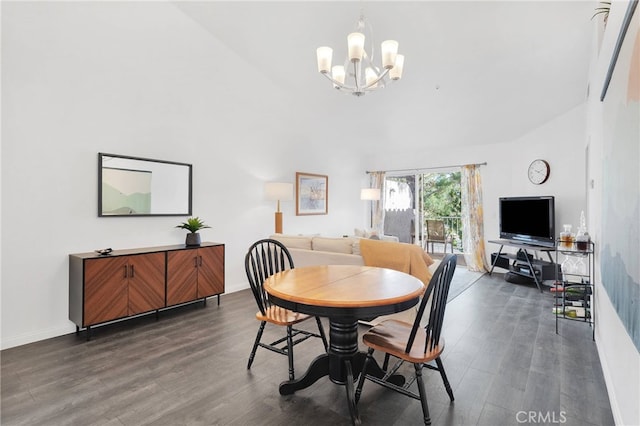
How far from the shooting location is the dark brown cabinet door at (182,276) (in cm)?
351

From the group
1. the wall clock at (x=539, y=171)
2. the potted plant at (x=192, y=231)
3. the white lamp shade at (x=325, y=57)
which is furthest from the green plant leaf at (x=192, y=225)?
the wall clock at (x=539, y=171)

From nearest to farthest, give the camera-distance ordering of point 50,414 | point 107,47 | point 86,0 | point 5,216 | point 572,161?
point 50,414 < point 5,216 < point 86,0 < point 107,47 < point 572,161

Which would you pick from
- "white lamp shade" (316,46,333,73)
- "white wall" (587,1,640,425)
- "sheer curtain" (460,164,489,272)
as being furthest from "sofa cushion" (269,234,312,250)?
"sheer curtain" (460,164,489,272)

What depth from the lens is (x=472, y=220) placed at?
6.09m

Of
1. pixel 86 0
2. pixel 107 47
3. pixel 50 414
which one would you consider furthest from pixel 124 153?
pixel 50 414

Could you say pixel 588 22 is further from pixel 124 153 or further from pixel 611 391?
pixel 124 153

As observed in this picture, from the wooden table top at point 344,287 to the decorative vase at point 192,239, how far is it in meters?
1.98

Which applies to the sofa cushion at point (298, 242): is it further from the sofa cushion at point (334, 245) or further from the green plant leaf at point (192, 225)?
the green plant leaf at point (192, 225)

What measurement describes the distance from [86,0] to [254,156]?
2.60m

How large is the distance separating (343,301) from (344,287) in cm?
28

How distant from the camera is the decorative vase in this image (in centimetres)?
383

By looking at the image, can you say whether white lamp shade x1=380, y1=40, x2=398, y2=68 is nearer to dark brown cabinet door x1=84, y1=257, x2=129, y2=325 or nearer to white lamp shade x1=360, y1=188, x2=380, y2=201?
dark brown cabinet door x1=84, y1=257, x2=129, y2=325

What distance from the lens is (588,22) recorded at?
3.16 meters
